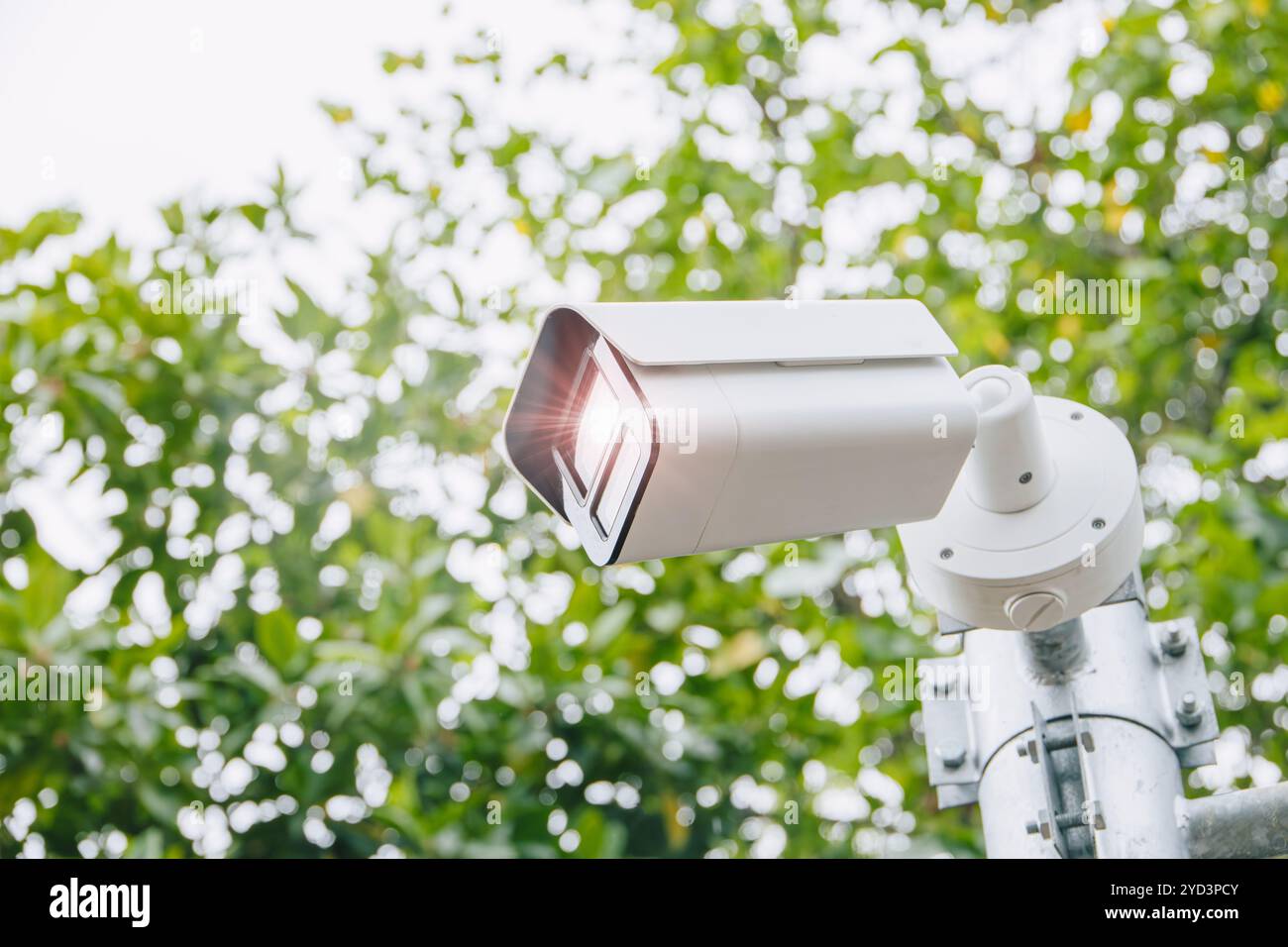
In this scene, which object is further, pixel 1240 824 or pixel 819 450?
pixel 1240 824

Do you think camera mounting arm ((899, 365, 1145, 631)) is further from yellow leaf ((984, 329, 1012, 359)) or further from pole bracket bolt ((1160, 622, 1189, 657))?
Result: yellow leaf ((984, 329, 1012, 359))

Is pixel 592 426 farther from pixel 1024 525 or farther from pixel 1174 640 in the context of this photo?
pixel 1174 640

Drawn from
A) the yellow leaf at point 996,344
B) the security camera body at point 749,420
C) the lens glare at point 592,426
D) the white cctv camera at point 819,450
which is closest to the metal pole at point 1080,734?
the white cctv camera at point 819,450

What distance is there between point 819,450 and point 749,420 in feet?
0.22

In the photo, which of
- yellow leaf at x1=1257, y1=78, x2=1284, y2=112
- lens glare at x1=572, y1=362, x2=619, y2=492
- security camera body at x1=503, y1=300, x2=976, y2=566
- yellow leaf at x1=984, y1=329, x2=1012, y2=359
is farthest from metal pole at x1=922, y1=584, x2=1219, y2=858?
yellow leaf at x1=1257, y1=78, x2=1284, y2=112

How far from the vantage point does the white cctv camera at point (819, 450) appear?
0.99m

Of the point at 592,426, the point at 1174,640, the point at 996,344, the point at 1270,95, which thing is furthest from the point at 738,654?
the point at 1270,95

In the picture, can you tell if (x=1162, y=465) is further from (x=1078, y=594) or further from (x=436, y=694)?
(x=1078, y=594)

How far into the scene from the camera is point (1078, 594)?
1195mm

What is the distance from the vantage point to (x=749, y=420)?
98 cm

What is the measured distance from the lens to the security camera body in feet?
3.21

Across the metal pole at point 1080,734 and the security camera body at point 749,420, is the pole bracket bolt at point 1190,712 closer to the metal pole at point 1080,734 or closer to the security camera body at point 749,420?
the metal pole at point 1080,734

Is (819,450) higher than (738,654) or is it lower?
lower
